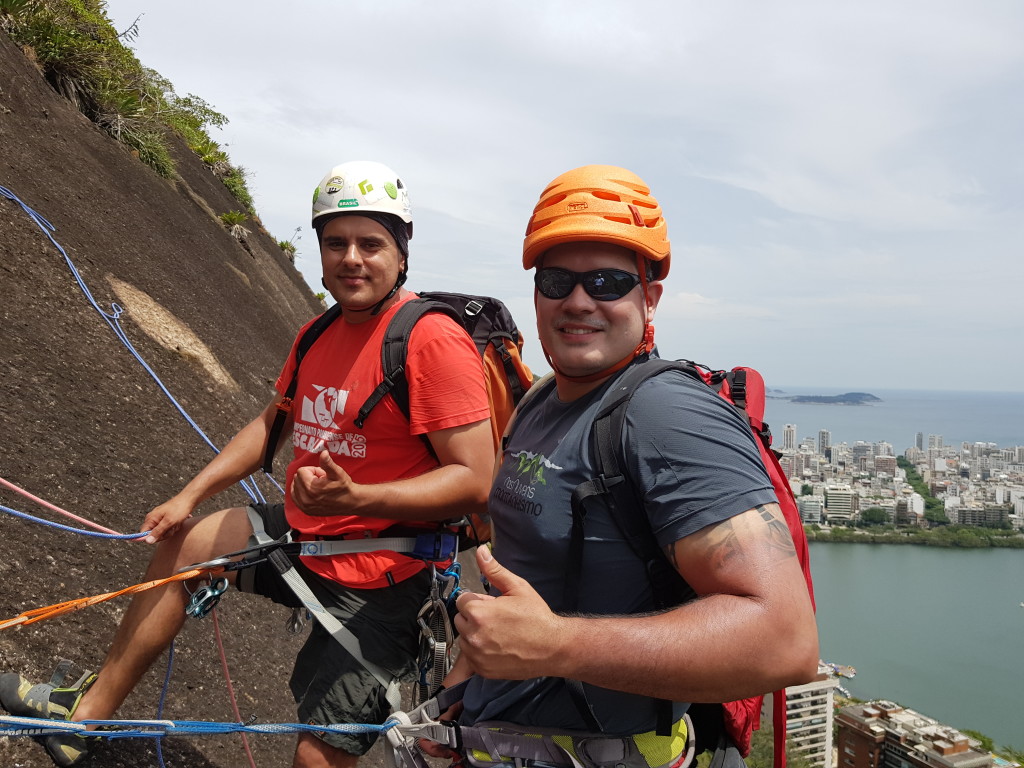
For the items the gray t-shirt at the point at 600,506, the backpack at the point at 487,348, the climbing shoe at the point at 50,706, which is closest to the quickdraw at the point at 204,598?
the climbing shoe at the point at 50,706

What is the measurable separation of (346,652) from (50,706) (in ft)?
3.72

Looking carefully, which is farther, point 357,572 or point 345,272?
point 345,272

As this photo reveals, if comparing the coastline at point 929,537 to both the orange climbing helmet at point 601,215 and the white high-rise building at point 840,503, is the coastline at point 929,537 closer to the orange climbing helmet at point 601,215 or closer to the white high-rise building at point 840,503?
the white high-rise building at point 840,503

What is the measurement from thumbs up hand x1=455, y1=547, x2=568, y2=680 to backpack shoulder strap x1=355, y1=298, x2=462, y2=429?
1.51 m

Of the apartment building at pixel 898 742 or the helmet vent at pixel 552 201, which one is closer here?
the helmet vent at pixel 552 201

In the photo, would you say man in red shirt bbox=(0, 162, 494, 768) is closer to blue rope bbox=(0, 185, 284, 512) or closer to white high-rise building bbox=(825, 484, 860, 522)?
blue rope bbox=(0, 185, 284, 512)

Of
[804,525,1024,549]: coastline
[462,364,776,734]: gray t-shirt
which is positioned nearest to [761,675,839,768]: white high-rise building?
[804,525,1024,549]: coastline

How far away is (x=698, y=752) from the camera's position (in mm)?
1961

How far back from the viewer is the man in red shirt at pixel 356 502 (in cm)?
273

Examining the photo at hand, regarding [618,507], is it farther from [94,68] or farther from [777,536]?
[94,68]

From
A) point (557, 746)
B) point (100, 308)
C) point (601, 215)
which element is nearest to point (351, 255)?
point (601, 215)

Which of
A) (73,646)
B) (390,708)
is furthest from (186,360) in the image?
(390,708)

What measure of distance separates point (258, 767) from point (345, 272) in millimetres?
2776

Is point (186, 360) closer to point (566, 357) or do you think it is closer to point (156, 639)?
point (156, 639)
